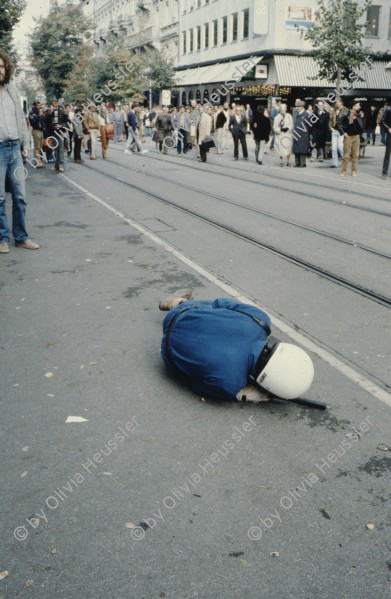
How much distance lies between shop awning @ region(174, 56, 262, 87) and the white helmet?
37.9m

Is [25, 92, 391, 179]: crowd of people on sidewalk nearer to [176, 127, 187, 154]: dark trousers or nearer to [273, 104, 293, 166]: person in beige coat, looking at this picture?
[273, 104, 293, 166]: person in beige coat

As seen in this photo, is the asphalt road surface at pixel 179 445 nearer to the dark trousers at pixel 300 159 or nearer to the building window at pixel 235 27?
the dark trousers at pixel 300 159

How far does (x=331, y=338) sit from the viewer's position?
4.75 metres

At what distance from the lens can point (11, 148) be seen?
287 inches

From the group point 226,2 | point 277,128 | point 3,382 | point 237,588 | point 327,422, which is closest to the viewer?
point 237,588

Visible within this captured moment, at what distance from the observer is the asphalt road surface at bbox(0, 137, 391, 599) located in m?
2.39

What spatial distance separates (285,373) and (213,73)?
146 feet

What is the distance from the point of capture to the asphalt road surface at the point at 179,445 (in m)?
2.39

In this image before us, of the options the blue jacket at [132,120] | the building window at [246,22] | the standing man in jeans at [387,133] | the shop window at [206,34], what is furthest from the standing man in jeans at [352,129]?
the shop window at [206,34]

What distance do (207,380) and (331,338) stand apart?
1.50m

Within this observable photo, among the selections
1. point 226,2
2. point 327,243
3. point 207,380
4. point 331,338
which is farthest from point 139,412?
point 226,2

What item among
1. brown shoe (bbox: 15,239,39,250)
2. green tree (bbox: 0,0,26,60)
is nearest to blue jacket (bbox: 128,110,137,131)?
green tree (bbox: 0,0,26,60)

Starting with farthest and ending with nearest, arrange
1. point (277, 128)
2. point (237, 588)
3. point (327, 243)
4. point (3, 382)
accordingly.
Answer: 1. point (277, 128)
2. point (327, 243)
3. point (3, 382)
4. point (237, 588)

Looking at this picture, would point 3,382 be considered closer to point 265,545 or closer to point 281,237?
point 265,545
